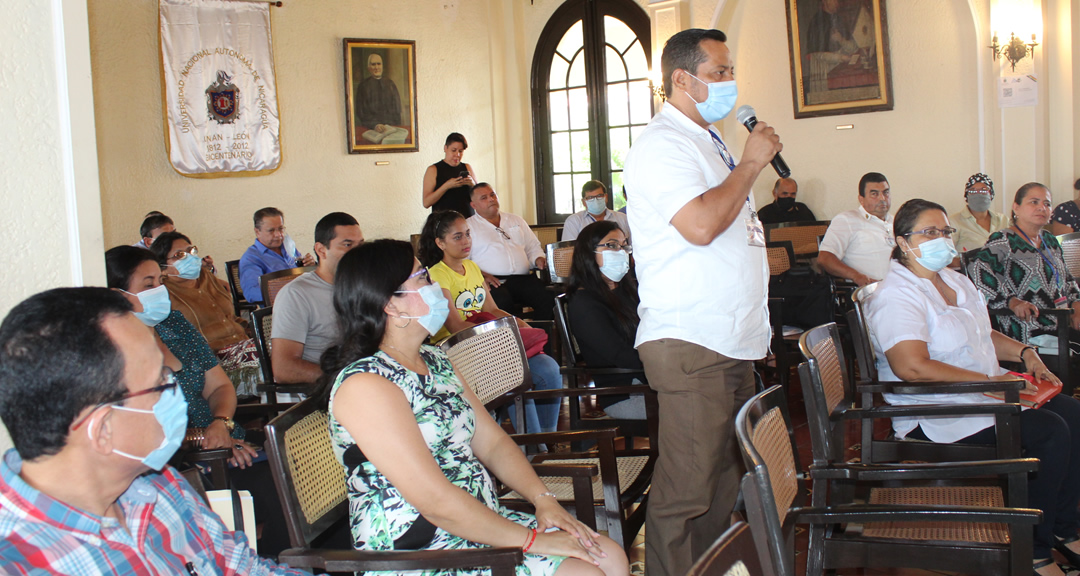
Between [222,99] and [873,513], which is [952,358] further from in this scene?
[222,99]

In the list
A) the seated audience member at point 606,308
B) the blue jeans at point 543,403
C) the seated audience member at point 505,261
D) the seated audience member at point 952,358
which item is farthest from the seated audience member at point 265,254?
the seated audience member at point 952,358

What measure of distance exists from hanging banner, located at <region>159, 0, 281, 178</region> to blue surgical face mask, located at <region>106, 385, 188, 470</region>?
643 cm

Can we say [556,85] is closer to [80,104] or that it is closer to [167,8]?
[167,8]

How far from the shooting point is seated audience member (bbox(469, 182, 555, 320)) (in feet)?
19.8

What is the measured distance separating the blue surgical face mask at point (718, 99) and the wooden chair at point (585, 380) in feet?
3.08

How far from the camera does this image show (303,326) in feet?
10.4

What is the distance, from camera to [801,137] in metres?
7.39

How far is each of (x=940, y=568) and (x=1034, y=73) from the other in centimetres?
567

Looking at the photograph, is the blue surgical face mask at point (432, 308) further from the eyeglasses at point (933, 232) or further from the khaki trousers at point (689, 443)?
the eyeglasses at point (933, 232)

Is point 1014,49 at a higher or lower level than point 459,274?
higher

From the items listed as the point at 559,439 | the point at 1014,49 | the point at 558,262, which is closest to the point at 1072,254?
the point at 1014,49

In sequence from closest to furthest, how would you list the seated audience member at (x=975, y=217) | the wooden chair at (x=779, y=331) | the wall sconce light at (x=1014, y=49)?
the wooden chair at (x=779, y=331) < the seated audience member at (x=975, y=217) < the wall sconce light at (x=1014, y=49)

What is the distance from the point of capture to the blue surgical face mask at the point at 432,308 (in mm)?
1949

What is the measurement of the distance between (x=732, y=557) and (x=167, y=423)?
0.81 m
